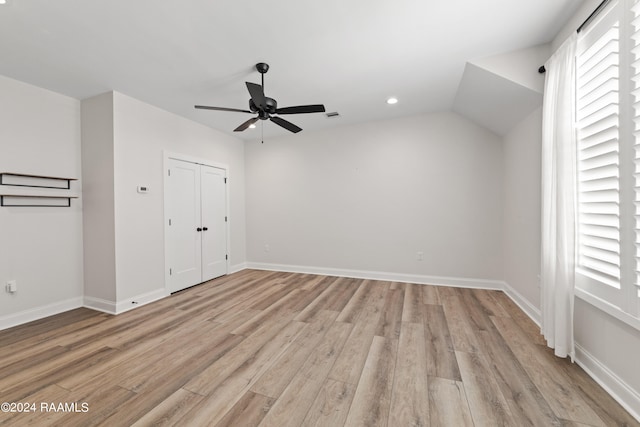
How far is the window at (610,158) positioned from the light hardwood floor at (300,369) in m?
0.76

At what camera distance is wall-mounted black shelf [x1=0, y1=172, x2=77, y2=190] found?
2793 mm

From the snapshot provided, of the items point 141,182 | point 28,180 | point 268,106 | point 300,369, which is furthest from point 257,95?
point 28,180

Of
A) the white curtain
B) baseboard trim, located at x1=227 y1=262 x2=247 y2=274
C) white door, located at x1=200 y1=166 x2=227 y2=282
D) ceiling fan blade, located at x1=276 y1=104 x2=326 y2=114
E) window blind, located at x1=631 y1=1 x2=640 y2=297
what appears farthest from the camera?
baseboard trim, located at x1=227 y1=262 x2=247 y2=274

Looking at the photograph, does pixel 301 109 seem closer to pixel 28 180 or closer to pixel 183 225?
pixel 183 225

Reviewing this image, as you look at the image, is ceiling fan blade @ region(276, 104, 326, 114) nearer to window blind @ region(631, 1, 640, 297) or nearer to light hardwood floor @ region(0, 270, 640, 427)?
window blind @ region(631, 1, 640, 297)

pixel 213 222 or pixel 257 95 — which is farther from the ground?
pixel 257 95

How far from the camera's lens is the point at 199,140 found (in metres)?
4.47

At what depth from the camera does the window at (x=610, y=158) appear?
4.95 feet

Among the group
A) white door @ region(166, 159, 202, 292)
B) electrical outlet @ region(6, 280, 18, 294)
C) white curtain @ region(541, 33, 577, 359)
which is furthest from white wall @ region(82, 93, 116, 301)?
white curtain @ region(541, 33, 577, 359)

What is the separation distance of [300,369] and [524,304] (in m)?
2.88

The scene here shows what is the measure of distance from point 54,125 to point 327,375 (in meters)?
4.45

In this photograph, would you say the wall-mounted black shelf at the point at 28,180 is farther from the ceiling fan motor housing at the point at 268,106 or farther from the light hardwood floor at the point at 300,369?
the ceiling fan motor housing at the point at 268,106

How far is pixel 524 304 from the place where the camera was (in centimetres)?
304

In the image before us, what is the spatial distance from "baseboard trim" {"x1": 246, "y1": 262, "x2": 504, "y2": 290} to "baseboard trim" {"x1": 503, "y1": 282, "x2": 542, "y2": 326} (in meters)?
0.24
